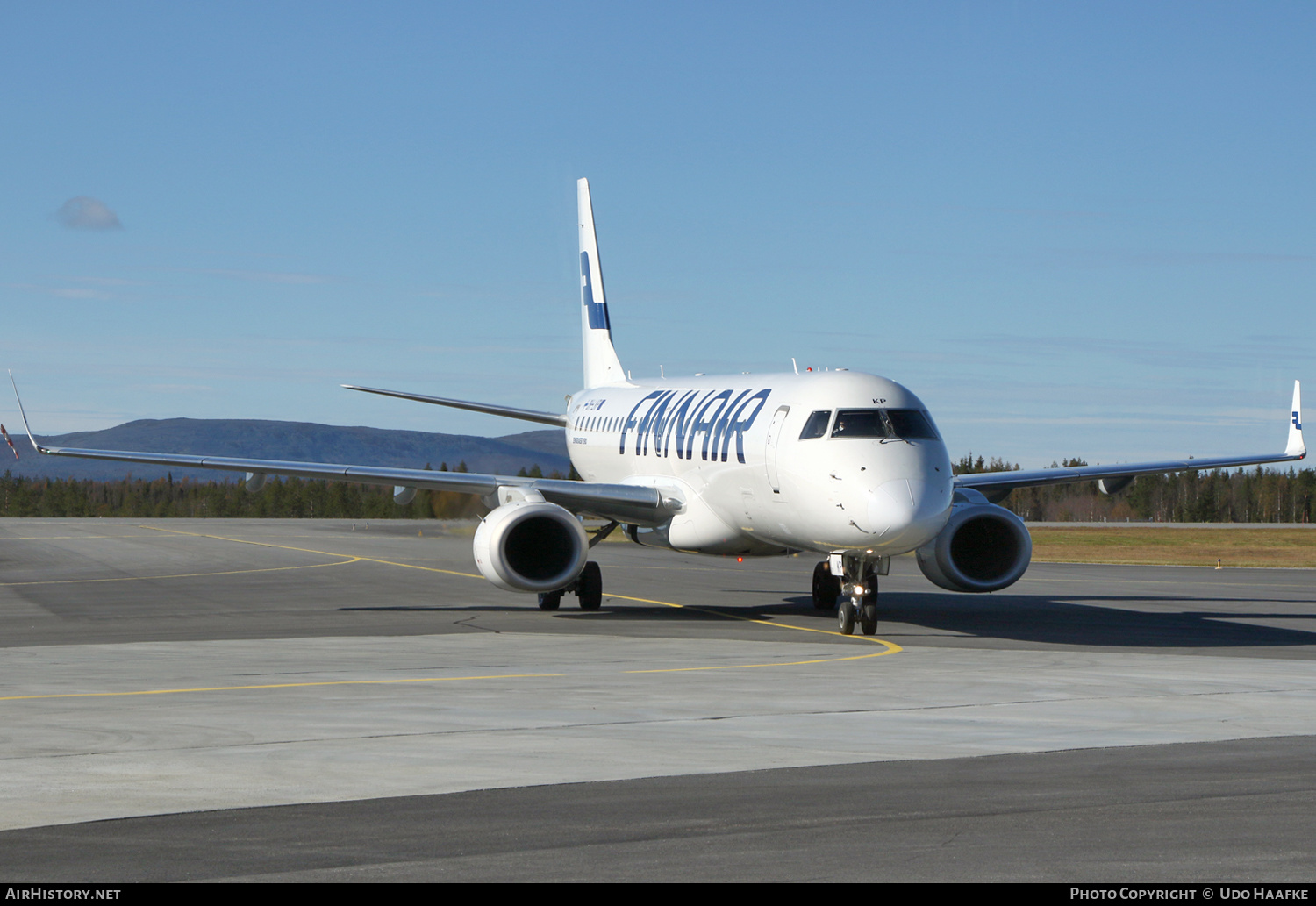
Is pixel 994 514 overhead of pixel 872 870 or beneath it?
overhead

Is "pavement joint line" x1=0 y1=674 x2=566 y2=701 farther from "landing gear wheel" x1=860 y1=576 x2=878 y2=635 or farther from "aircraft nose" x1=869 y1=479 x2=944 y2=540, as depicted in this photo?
"landing gear wheel" x1=860 y1=576 x2=878 y2=635

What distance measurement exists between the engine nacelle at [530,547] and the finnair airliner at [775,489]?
34 millimetres

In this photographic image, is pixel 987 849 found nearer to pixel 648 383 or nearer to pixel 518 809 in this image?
pixel 518 809

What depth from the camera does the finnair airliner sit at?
65.3 feet

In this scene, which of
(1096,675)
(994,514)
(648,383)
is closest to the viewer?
(1096,675)

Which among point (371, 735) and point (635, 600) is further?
point (635, 600)

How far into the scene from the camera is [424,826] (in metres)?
8.43

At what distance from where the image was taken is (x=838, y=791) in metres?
9.59

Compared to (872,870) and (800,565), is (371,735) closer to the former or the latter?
(872,870)

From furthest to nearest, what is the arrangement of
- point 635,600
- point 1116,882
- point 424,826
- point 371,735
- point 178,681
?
point 635,600 < point 178,681 < point 371,735 < point 424,826 < point 1116,882

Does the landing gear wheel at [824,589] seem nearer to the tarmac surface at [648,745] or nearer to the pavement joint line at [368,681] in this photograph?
the tarmac surface at [648,745]

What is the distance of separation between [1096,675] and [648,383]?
1842cm

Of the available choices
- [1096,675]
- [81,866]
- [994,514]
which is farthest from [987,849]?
[994,514]

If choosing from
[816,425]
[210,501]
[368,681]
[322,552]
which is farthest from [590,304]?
[210,501]
